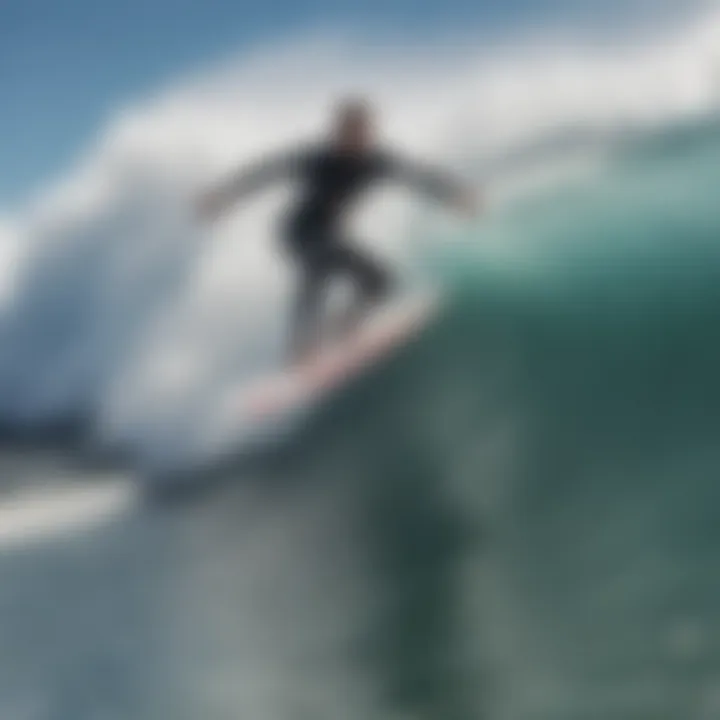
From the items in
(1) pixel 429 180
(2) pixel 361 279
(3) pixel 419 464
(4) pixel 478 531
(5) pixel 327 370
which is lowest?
(4) pixel 478 531

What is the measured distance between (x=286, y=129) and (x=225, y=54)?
9.5 inches

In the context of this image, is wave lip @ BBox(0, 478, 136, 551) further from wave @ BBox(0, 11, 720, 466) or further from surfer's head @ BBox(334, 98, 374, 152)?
surfer's head @ BBox(334, 98, 374, 152)

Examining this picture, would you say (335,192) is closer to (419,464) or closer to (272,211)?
(272,211)

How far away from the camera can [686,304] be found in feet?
7.04

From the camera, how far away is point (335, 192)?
209 cm

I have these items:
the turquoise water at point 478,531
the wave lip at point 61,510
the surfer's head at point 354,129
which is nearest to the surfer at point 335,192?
the surfer's head at point 354,129

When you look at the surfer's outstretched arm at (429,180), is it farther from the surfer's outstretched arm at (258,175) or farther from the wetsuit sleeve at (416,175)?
the surfer's outstretched arm at (258,175)

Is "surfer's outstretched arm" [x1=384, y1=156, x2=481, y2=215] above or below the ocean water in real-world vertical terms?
above

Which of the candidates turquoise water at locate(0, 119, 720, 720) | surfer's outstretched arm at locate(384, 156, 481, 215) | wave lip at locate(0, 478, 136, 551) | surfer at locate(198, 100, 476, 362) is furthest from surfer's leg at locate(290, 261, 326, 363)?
wave lip at locate(0, 478, 136, 551)

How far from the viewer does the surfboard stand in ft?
6.86

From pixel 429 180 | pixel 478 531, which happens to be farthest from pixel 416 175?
pixel 478 531

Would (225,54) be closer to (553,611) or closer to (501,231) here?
(501,231)

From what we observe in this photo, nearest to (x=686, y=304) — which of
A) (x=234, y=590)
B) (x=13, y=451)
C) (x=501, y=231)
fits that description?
(x=501, y=231)

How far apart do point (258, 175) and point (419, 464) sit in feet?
1.81
